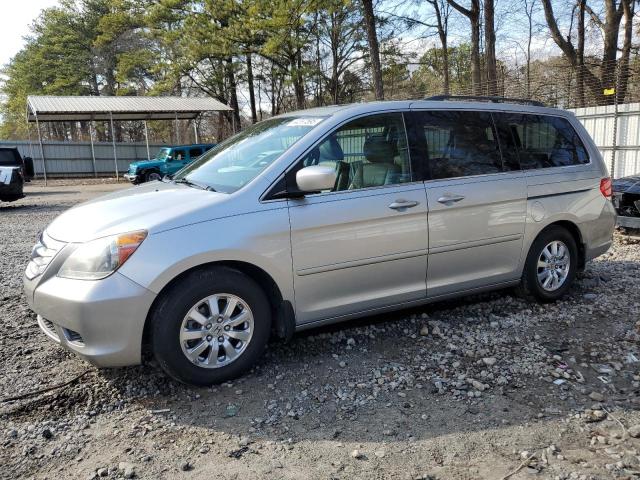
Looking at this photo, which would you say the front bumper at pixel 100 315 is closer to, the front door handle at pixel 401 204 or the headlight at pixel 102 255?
the headlight at pixel 102 255

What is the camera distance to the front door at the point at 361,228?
3.73 meters

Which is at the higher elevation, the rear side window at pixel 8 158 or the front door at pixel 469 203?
the rear side window at pixel 8 158

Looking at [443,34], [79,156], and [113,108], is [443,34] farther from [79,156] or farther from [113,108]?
[79,156]

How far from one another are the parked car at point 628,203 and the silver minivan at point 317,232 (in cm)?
285

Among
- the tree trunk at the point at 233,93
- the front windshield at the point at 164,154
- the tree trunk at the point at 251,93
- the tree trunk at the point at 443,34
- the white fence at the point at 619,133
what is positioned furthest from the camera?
the tree trunk at the point at 251,93

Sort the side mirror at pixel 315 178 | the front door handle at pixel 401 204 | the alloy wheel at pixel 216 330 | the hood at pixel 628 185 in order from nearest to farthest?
the alloy wheel at pixel 216 330 → the side mirror at pixel 315 178 → the front door handle at pixel 401 204 → the hood at pixel 628 185

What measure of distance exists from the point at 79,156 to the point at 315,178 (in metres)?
30.0

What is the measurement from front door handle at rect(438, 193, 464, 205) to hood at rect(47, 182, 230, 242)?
1.68 meters

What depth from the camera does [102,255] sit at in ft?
10.5

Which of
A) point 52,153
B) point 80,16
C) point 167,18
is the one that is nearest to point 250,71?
point 167,18

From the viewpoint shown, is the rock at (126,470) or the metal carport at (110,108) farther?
the metal carport at (110,108)

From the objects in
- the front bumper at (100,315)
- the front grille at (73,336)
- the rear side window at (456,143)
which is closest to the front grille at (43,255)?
the front bumper at (100,315)

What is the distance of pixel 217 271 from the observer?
3436 millimetres

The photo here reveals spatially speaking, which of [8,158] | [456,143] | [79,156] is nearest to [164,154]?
[8,158]
